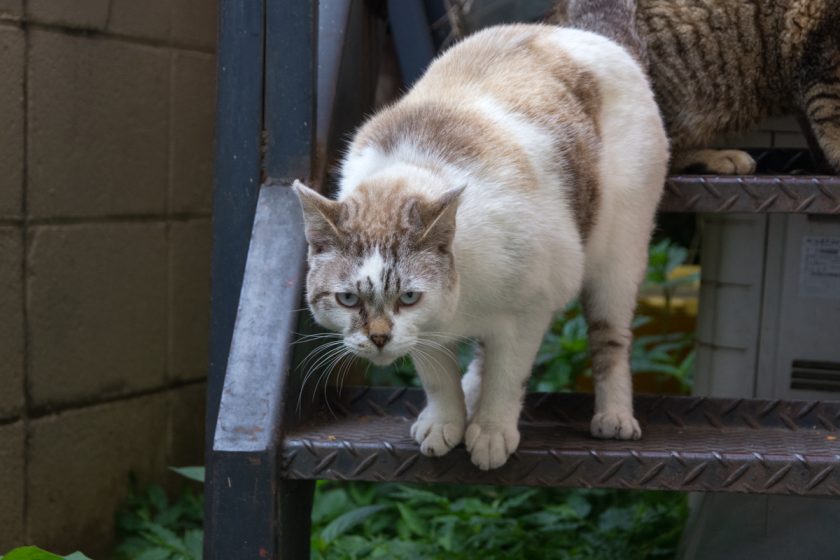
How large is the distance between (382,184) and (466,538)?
60.0 inches

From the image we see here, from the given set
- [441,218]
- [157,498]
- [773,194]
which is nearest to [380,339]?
[441,218]

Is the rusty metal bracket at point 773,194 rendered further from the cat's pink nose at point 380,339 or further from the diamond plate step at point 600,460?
the cat's pink nose at point 380,339

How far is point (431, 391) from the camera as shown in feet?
7.08

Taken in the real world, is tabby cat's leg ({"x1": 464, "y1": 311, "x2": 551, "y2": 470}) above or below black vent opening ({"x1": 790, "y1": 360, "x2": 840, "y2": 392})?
above

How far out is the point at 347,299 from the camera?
1937 mm

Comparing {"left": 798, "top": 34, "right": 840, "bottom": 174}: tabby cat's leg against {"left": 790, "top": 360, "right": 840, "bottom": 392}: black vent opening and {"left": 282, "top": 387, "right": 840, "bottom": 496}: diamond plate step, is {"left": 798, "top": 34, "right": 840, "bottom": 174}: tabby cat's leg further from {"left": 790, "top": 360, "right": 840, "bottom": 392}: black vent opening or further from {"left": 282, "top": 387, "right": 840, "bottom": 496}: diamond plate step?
{"left": 282, "top": 387, "right": 840, "bottom": 496}: diamond plate step

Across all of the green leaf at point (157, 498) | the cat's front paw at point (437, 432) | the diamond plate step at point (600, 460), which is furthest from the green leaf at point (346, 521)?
the cat's front paw at point (437, 432)

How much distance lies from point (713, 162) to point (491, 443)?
119 centimetres

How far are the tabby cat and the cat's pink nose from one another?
4.33ft

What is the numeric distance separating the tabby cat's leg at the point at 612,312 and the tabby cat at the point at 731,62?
→ 0.62m

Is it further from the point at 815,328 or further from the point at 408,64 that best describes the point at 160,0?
the point at 815,328

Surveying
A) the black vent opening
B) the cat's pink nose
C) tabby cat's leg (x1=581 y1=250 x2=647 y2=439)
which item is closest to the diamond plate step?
tabby cat's leg (x1=581 y1=250 x2=647 y2=439)

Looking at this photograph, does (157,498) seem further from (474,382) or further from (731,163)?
(731,163)

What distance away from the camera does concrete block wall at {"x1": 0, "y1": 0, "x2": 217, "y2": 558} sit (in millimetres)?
2918
